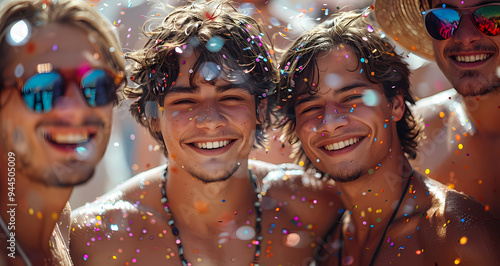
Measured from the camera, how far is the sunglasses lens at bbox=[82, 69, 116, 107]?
166 centimetres

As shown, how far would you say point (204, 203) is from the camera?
7.13ft

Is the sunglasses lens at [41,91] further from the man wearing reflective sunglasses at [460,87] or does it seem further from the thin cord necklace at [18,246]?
the man wearing reflective sunglasses at [460,87]

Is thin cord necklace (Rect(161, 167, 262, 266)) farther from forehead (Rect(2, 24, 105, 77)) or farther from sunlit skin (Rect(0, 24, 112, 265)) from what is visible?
forehead (Rect(2, 24, 105, 77))

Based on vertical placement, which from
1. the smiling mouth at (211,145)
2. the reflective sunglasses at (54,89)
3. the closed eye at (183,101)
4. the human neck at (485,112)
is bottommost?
the human neck at (485,112)

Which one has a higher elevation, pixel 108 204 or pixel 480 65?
pixel 480 65

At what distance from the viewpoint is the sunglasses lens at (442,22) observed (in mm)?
1973

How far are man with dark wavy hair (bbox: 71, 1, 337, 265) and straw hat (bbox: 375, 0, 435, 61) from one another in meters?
0.50

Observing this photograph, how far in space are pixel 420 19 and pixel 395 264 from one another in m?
1.03

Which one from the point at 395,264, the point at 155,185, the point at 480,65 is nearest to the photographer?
the point at 395,264

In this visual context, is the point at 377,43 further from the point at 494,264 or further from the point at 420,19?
the point at 494,264

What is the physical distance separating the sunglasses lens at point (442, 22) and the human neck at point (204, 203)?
2.84ft

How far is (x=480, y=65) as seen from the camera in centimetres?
203

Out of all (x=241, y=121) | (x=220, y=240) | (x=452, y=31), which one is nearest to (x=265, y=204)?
(x=220, y=240)

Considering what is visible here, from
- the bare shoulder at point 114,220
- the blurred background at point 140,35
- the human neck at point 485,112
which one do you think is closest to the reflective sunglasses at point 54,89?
the blurred background at point 140,35
